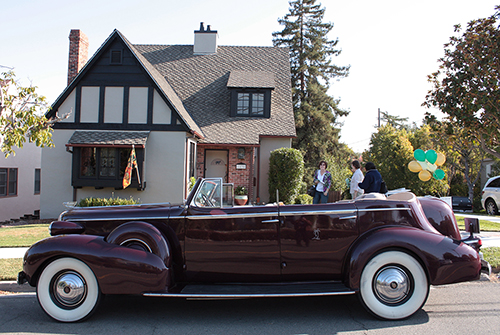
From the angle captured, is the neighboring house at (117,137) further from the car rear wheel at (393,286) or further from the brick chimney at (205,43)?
the car rear wheel at (393,286)

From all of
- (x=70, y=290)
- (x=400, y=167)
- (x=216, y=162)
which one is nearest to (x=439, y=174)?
(x=216, y=162)

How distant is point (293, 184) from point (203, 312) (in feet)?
35.7

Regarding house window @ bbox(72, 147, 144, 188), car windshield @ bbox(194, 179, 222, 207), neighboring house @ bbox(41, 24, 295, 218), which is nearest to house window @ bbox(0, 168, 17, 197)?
neighboring house @ bbox(41, 24, 295, 218)

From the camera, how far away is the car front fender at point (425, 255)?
13.3 feet

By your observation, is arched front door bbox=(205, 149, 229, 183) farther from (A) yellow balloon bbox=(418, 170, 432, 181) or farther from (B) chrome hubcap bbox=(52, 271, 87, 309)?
(B) chrome hubcap bbox=(52, 271, 87, 309)

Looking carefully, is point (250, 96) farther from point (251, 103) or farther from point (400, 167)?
point (400, 167)

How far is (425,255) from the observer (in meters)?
4.08

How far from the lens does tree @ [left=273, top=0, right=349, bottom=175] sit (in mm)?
27297

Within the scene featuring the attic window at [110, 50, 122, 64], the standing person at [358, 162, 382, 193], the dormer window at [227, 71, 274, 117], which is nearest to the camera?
the standing person at [358, 162, 382, 193]

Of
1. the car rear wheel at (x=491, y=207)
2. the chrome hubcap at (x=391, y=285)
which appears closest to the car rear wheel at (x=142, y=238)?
the chrome hubcap at (x=391, y=285)

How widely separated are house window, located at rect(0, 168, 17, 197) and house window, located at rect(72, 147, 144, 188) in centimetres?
810

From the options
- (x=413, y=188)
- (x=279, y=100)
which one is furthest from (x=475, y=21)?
(x=413, y=188)

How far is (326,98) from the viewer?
28.1 meters

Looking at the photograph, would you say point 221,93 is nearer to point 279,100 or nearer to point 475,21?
point 279,100
